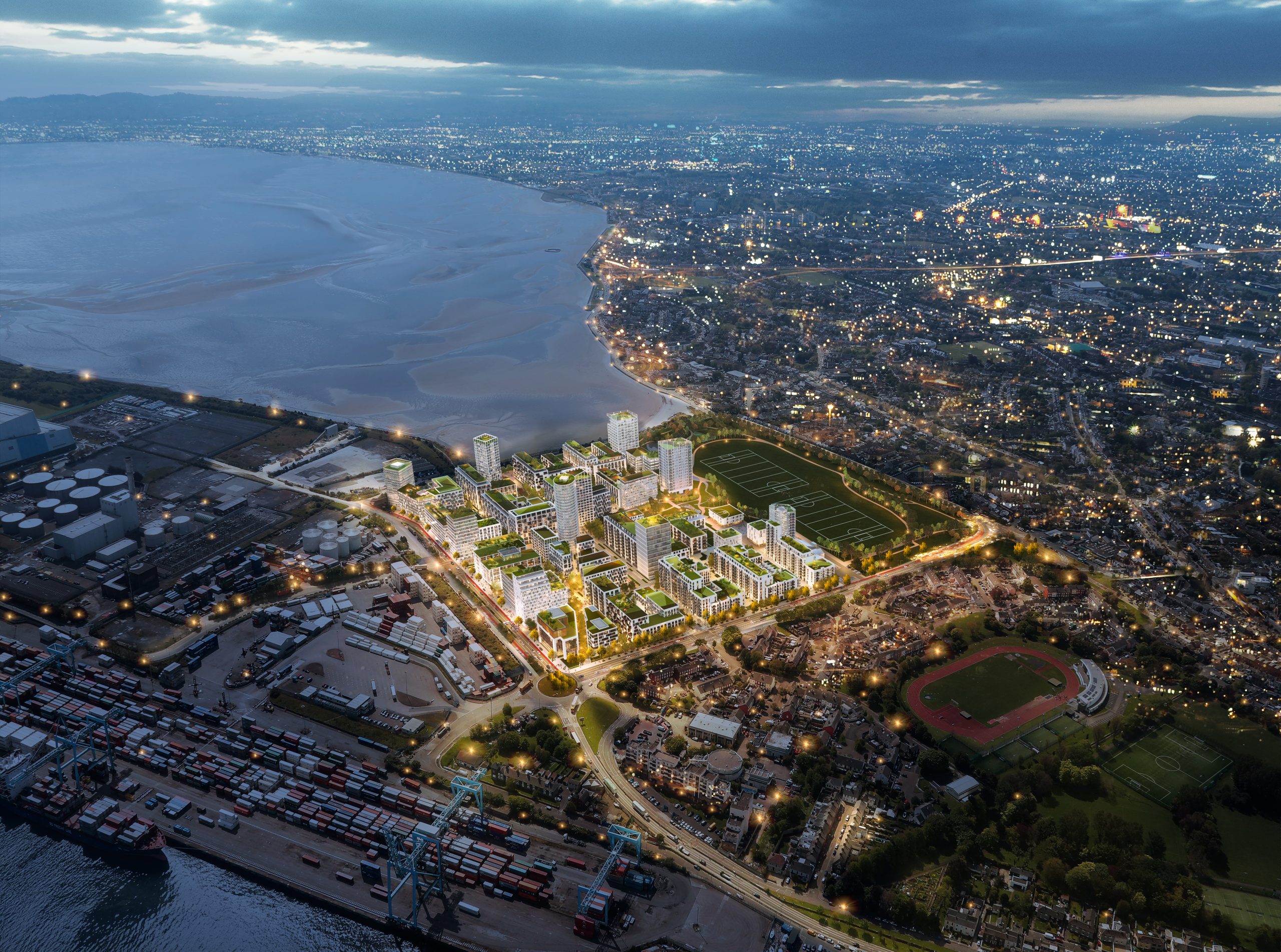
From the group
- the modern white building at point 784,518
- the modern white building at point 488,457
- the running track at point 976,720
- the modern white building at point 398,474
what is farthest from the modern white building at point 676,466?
the running track at point 976,720

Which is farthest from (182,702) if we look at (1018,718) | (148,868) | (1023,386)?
(1023,386)

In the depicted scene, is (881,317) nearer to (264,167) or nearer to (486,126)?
(264,167)

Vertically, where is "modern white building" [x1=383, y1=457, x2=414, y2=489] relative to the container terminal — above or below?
above

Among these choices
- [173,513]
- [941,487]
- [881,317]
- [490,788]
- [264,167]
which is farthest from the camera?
[264,167]

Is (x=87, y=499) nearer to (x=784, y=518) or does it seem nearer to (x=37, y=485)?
(x=37, y=485)

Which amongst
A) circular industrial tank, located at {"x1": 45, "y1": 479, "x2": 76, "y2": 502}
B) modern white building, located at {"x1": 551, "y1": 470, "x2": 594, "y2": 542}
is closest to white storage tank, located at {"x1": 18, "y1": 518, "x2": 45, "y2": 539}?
circular industrial tank, located at {"x1": 45, "y1": 479, "x2": 76, "y2": 502}

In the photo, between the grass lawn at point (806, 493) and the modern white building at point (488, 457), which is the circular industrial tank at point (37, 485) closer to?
the modern white building at point (488, 457)

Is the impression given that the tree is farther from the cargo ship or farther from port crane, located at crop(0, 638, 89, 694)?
port crane, located at crop(0, 638, 89, 694)

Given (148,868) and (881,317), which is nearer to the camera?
(148,868)

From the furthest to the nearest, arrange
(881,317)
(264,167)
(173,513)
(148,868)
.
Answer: (264,167)
(881,317)
(173,513)
(148,868)
